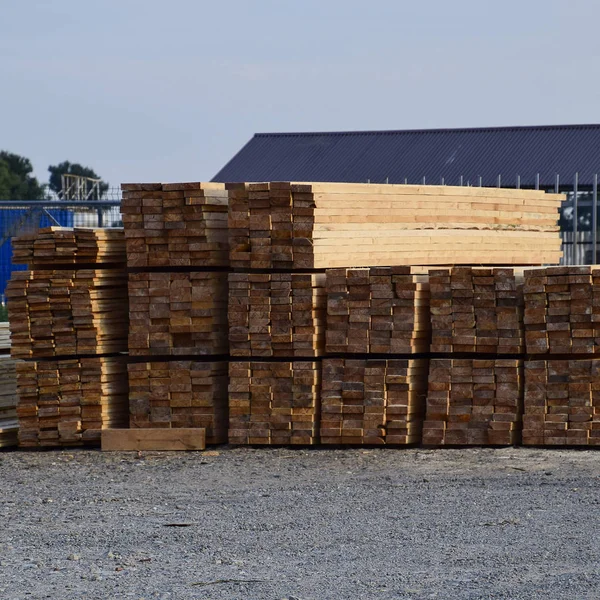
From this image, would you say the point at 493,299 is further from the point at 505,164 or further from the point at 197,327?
the point at 505,164

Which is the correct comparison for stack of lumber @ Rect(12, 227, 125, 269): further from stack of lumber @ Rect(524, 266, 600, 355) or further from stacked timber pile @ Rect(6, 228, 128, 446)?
stack of lumber @ Rect(524, 266, 600, 355)

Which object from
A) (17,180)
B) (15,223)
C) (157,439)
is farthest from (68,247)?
(17,180)

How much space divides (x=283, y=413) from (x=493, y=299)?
2.35 meters

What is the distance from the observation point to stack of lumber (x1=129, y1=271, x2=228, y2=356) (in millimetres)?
11234

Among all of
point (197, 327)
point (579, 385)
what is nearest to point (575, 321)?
point (579, 385)

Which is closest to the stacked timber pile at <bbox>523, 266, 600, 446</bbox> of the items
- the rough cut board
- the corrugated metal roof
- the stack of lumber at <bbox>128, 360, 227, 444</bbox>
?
the stack of lumber at <bbox>128, 360, 227, 444</bbox>

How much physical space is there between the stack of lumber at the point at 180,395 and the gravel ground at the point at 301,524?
1.31 ft

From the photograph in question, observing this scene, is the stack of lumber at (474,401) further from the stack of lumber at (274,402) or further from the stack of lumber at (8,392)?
the stack of lumber at (8,392)

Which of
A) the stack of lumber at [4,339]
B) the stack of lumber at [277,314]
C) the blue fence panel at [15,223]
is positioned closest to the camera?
the stack of lumber at [277,314]

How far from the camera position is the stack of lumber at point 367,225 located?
35.7 feet

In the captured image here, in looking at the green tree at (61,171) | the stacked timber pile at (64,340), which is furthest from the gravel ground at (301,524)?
the green tree at (61,171)

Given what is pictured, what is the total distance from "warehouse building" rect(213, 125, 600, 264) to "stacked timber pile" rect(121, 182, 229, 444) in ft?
57.0

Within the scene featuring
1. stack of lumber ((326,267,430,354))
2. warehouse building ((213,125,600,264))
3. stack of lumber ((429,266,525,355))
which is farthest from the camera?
warehouse building ((213,125,600,264))

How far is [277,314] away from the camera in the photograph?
1105cm
